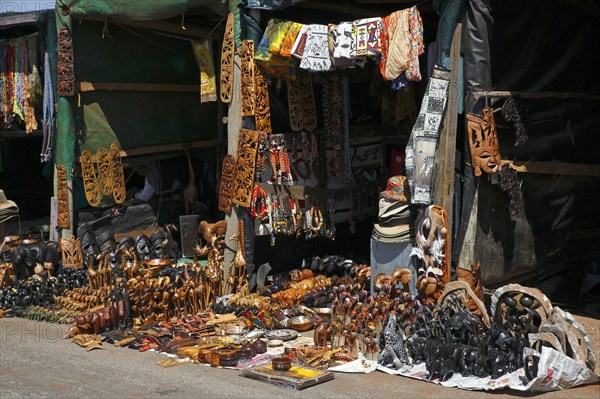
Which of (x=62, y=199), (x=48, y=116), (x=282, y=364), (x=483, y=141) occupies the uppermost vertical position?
(x=48, y=116)

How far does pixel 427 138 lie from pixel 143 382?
3.80 m

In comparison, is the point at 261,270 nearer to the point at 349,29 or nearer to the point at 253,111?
the point at 253,111

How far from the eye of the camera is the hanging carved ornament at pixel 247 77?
34.6 ft

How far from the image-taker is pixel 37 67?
1296 cm

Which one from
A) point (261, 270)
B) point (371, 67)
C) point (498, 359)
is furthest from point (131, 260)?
point (498, 359)

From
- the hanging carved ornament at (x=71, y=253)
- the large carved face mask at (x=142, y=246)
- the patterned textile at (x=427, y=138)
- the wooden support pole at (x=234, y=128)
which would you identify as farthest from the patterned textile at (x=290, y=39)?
the hanging carved ornament at (x=71, y=253)

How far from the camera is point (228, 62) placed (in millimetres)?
10766

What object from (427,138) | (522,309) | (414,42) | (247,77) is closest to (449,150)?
(427,138)

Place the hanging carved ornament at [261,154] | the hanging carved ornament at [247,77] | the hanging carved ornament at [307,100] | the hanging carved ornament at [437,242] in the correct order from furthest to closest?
the hanging carved ornament at [307,100]
the hanging carved ornament at [261,154]
the hanging carved ornament at [247,77]
the hanging carved ornament at [437,242]

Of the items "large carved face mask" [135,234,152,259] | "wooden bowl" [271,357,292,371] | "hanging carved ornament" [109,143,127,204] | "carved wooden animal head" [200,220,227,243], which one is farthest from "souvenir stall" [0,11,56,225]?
"wooden bowl" [271,357,292,371]

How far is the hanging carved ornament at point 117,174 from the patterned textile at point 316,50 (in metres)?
3.83

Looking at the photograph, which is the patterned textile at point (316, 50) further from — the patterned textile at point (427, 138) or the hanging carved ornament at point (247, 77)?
the patterned textile at point (427, 138)

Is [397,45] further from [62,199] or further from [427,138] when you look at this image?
[62,199]

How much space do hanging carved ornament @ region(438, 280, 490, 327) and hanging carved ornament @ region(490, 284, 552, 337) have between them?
194 mm
